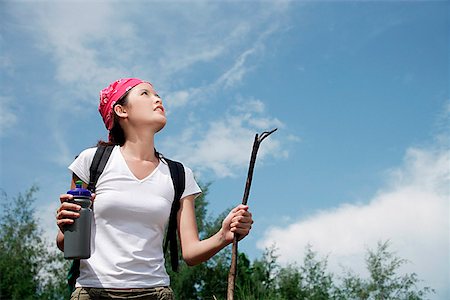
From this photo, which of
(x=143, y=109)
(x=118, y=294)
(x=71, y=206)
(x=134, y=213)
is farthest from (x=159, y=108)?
(x=118, y=294)

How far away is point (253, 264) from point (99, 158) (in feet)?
21.1

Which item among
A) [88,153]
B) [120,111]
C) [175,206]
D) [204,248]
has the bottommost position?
[204,248]

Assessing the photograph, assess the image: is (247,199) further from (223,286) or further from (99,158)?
(223,286)

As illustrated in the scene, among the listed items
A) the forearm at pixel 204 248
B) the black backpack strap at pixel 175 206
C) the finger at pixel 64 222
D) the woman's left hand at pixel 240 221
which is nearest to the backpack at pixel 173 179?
the black backpack strap at pixel 175 206

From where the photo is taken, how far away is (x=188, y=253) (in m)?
2.97

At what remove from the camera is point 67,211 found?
276cm

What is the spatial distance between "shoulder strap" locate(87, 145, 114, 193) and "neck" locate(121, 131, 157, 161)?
98 millimetres

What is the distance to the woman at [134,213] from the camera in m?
2.75

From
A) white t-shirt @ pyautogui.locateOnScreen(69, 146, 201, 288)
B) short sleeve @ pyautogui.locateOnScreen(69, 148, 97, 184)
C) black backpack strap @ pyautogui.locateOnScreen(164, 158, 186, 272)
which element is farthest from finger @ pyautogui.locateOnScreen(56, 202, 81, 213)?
black backpack strap @ pyautogui.locateOnScreen(164, 158, 186, 272)

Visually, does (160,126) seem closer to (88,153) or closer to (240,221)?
(88,153)

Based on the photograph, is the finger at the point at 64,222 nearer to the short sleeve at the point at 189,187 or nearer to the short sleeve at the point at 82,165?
the short sleeve at the point at 82,165

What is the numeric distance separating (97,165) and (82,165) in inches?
3.0

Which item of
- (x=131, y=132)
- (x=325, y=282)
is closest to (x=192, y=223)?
(x=131, y=132)

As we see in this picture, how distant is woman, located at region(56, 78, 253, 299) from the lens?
275cm
